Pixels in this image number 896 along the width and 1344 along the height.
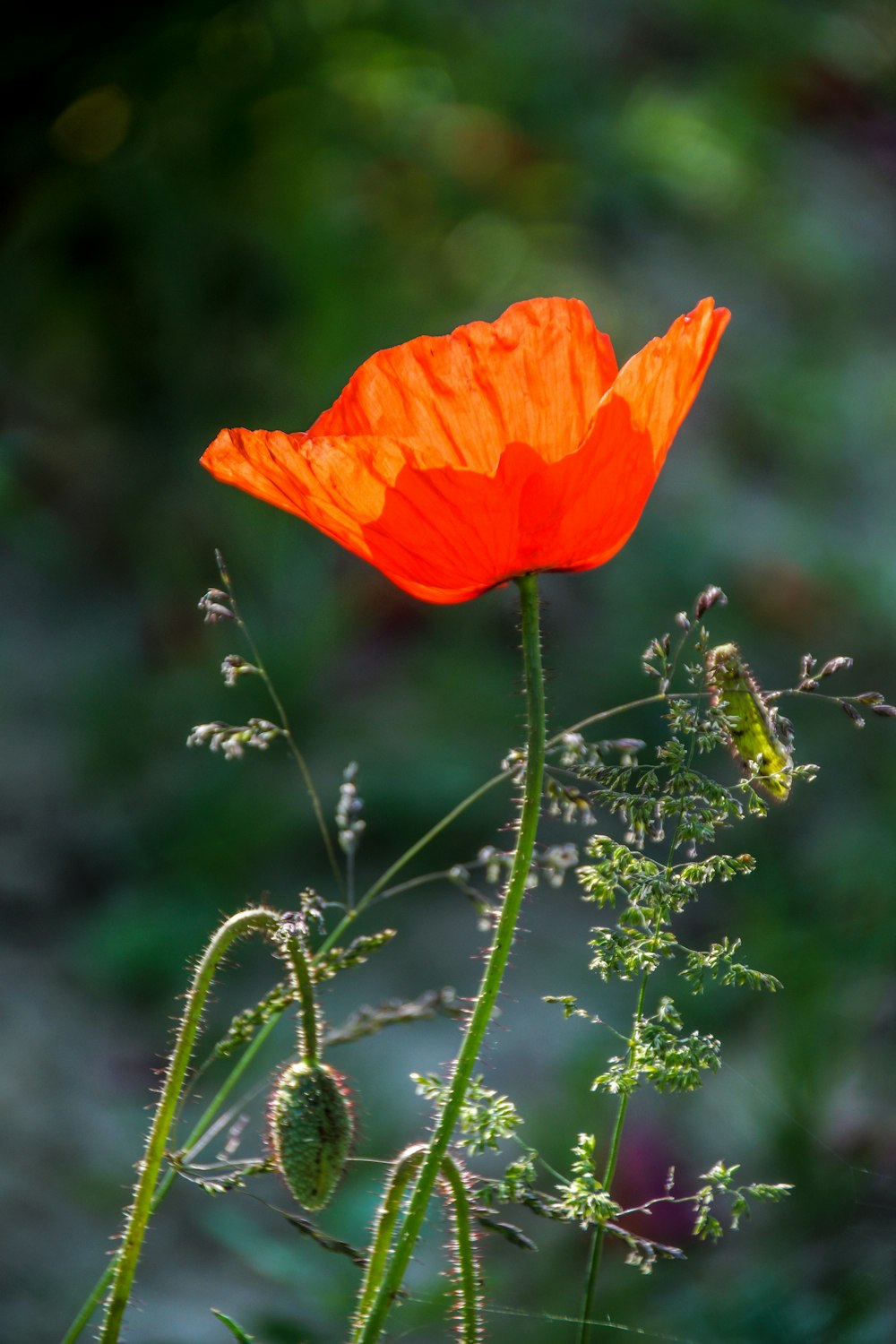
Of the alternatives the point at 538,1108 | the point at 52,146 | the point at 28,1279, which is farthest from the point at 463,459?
the point at 52,146

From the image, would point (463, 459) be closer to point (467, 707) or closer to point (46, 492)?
point (467, 707)

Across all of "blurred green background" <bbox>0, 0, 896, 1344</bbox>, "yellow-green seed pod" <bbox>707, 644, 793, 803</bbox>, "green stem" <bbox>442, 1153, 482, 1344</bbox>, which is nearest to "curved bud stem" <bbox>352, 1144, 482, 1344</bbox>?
"green stem" <bbox>442, 1153, 482, 1344</bbox>

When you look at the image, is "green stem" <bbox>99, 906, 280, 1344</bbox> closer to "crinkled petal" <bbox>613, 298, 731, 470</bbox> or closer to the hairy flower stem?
the hairy flower stem

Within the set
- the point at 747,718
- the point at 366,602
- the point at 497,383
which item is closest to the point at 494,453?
the point at 497,383

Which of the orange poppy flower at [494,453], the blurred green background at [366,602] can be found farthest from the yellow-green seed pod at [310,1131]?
the blurred green background at [366,602]

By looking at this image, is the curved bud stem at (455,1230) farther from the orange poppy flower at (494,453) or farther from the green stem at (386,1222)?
the orange poppy flower at (494,453)

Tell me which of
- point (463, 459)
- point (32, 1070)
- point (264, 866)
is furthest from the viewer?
point (264, 866)
